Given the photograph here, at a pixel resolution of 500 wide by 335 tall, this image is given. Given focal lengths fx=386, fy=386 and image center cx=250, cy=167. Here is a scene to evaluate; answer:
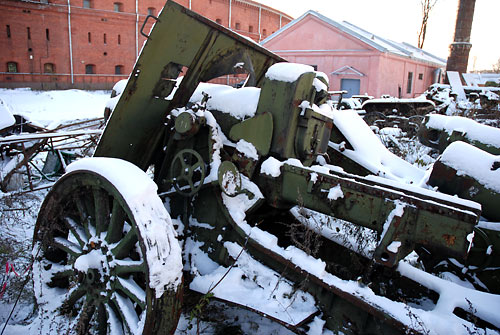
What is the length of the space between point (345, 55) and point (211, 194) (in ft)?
62.2

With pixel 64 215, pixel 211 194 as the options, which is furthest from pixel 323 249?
pixel 64 215

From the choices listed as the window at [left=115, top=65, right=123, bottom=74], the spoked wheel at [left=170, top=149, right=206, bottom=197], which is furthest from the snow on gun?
the window at [left=115, top=65, right=123, bottom=74]

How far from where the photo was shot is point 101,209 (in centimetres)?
270

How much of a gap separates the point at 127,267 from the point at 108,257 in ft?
0.77

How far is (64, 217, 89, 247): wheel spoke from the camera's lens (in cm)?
282

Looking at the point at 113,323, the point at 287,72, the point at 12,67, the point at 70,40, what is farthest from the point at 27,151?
the point at 70,40

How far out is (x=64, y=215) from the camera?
2910 mm

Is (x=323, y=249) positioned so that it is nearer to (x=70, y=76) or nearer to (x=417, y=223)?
(x=417, y=223)

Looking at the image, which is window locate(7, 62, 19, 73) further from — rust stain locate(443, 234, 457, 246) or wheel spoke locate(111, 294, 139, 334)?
rust stain locate(443, 234, 457, 246)

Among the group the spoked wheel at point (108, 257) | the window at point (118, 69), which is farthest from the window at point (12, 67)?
the spoked wheel at point (108, 257)

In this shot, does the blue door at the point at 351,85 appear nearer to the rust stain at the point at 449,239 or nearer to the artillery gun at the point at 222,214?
the artillery gun at the point at 222,214

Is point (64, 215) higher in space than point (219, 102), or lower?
lower

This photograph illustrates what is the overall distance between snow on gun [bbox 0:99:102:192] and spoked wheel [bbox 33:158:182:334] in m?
3.96

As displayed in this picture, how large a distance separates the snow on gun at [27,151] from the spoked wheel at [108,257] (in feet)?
13.0
